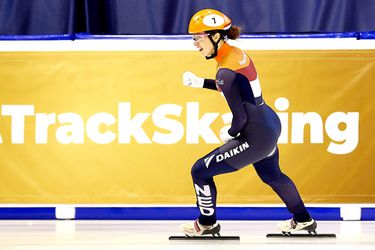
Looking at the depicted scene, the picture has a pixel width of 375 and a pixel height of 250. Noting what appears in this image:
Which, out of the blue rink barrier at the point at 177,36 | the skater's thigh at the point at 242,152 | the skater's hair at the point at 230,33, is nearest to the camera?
the skater's thigh at the point at 242,152

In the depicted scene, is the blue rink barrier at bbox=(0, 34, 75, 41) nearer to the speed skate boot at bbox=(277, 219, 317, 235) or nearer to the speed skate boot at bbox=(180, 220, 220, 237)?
the speed skate boot at bbox=(180, 220, 220, 237)

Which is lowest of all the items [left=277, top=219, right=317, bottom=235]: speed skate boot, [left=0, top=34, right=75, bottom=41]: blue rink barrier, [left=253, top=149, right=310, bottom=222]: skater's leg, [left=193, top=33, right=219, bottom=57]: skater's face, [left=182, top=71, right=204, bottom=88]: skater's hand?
[left=277, top=219, right=317, bottom=235]: speed skate boot

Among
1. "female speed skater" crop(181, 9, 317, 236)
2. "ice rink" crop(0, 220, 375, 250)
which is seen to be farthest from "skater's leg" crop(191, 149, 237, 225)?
"ice rink" crop(0, 220, 375, 250)

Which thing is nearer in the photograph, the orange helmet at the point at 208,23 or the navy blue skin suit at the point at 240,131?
the navy blue skin suit at the point at 240,131

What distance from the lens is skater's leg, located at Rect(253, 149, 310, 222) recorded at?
6.21 metres

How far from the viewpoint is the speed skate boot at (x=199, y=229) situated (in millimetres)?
6254

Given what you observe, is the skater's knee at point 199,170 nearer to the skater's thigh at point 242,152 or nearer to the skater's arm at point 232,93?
the skater's thigh at point 242,152

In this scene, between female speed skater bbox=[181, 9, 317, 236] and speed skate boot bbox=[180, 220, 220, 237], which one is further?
speed skate boot bbox=[180, 220, 220, 237]

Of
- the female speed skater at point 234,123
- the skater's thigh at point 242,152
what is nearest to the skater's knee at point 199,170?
A: the female speed skater at point 234,123

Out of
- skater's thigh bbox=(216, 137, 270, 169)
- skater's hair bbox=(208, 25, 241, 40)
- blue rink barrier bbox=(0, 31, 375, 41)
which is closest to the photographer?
skater's thigh bbox=(216, 137, 270, 169)

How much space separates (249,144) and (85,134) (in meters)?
1.74

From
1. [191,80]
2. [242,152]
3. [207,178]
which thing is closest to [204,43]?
[191,80]

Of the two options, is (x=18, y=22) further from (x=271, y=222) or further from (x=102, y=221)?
(x=271, y=222)

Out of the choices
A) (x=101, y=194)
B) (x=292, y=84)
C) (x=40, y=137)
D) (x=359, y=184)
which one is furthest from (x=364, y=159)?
(x=40, y=137)
